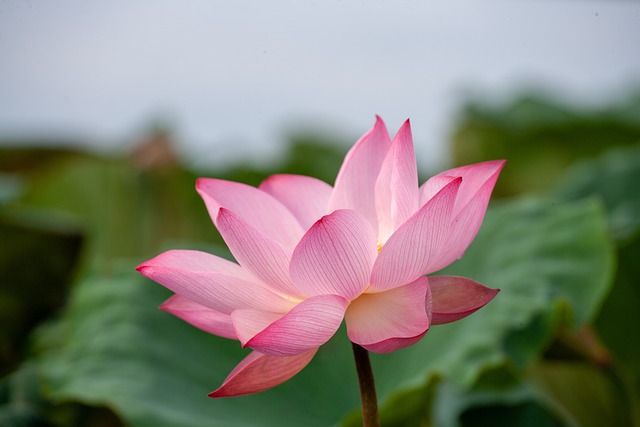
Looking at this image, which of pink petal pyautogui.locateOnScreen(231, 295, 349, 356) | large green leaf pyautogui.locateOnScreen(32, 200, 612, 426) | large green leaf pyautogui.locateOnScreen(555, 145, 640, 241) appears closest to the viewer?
pink petal pyautogui.locateOnScreen(231, 295, 349, 356)

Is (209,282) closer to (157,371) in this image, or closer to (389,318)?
(389,318)

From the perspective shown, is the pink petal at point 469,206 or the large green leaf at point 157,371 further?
the large green leaf at point 157,371

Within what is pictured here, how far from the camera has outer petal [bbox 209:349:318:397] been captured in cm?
22

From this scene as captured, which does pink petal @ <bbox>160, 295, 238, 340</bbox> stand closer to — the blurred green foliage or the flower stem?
the flower stem

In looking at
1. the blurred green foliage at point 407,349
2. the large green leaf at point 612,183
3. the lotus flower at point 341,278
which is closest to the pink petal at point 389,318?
the lotus flower at point 341,278

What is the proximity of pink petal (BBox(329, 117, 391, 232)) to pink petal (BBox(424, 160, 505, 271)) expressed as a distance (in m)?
0.04

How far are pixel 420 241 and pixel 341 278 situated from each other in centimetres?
3

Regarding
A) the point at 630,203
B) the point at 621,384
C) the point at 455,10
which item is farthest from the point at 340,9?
the point at 630,203

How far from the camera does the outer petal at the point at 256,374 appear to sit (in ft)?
0.73

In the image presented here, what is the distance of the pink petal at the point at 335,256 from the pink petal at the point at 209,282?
12mm

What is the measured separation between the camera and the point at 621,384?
1.90 feet

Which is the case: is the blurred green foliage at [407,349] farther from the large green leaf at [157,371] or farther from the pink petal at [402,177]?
the pink petal at [402,177]

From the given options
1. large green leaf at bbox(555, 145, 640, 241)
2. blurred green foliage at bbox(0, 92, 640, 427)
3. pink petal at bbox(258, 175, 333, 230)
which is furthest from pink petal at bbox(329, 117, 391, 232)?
large green leaf at bbox(555, 145, 640, 241)

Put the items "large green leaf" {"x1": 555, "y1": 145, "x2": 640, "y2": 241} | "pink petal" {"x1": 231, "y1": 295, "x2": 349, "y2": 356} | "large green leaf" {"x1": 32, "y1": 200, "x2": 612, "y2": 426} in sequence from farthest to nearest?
1. "large green leaf" {"x1": 555, "y1": 145, "x2": 640, "y2": 241}
2. "large green leaf" {"x1": 32, "y1": 200, "x2": 612, "y2": 426}
3. "pink petal" {"x1": 231, "y1": 295, "x2": 349, "y2": 356}
